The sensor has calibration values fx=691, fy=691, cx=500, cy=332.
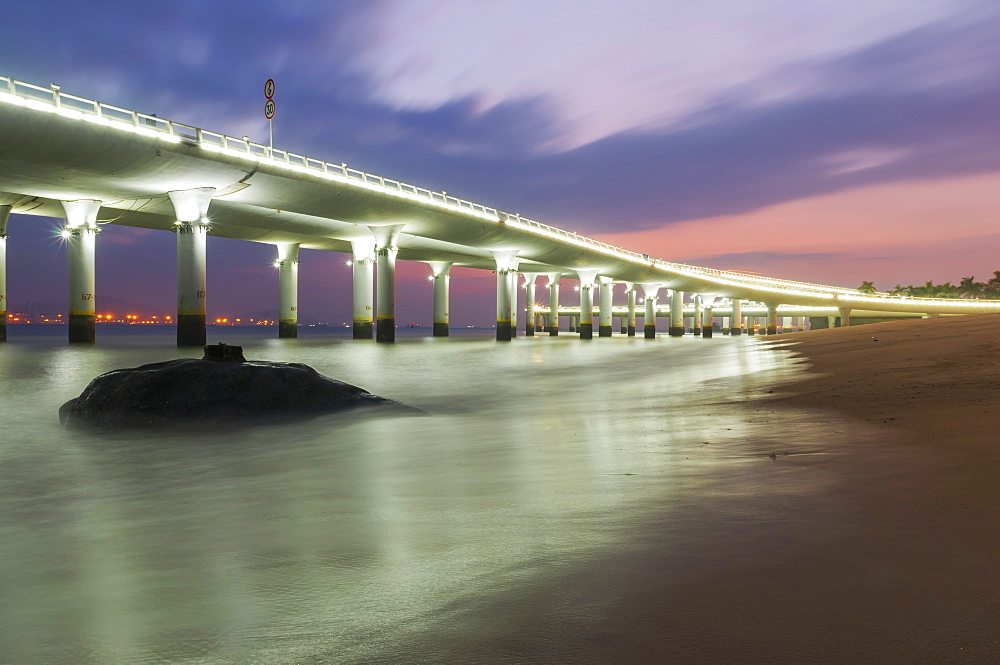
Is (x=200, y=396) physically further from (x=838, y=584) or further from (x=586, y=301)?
(x=586, y=301)

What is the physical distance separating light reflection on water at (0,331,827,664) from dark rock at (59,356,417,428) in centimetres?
73

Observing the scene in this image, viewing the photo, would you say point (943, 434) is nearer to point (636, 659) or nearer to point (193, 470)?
Result: point (636, 659)

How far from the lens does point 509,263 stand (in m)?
86.5

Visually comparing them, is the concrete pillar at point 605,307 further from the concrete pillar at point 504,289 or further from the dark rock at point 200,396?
the dark rock at point 200,396

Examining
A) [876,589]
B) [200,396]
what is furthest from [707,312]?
[876,589]

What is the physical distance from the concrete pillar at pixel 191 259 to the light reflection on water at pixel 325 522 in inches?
1667

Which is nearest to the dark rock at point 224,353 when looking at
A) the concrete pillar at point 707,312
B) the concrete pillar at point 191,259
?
the concrete pillar at point 191,259

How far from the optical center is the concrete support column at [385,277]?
6956 centimetres

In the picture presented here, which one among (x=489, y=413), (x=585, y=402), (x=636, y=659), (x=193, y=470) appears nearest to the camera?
(x=636, y=659)

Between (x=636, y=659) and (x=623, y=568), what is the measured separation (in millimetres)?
1069

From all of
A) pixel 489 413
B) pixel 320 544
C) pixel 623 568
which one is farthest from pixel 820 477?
pixel 489 413

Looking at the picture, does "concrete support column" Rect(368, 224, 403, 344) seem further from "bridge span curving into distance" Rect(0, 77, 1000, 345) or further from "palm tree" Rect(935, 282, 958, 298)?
"palm tree" Rect(935, 282, 958, 298)

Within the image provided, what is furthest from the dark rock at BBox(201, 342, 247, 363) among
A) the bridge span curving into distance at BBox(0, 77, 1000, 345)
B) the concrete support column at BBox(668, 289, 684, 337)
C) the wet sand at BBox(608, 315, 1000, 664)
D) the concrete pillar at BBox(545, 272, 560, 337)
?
the concrete support column at BBox(668, 289, 684, 337)

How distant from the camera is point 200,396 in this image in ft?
40.5
